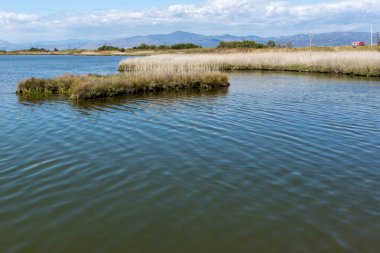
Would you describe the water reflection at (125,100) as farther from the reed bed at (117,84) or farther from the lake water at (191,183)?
the lake water at (191,183)

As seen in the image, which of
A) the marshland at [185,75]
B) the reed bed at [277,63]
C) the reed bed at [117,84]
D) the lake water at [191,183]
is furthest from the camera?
the reed bed at [277,63]

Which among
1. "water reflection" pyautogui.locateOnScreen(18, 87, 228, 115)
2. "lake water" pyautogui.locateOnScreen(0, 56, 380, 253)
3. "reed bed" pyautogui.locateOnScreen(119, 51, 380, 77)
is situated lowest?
"lake water" pyautogui.locateOnScreen(0, 56, 380, 253)

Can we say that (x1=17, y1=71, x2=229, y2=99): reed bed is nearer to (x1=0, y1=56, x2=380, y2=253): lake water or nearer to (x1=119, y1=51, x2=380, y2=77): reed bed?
(x1=119, y1=51, x2=380, y2=77): reed bed

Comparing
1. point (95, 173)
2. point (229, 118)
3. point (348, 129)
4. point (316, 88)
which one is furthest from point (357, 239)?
point (316, 88)

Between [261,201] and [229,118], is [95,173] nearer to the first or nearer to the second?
[261,201]

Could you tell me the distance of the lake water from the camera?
5.01 meters

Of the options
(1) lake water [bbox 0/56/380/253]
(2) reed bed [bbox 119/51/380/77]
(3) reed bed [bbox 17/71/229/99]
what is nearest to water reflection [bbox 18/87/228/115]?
(3) reed bed [bbox 17/71/229/99]

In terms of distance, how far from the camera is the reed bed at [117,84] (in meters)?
18.6

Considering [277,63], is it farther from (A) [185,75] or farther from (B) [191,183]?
(B) [191,183]

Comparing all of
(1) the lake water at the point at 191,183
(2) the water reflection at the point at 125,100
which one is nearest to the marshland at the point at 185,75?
(2) the water reflection at the point at 125,100

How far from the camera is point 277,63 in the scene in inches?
1484

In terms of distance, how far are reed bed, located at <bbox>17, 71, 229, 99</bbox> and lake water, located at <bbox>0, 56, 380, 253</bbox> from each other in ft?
17.3

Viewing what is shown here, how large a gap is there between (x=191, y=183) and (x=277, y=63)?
33066mm

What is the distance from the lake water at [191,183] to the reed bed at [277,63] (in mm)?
14118
